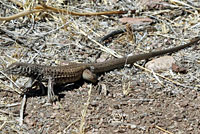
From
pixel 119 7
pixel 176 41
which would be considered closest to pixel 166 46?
pixel 176 41

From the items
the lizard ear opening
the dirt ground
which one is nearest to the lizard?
the lizard ear opening

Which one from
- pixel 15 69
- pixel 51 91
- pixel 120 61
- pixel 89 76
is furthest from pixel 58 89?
pixel 120 61

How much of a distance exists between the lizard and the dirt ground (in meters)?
0.11

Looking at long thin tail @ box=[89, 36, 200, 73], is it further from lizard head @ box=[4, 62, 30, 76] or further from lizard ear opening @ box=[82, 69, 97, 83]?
lizard head @ box=[4, 62, 30, 76]

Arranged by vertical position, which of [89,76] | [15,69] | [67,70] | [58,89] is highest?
[15,69]

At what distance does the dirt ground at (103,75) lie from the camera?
520cm

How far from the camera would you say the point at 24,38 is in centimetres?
688

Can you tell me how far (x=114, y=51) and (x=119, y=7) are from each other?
5.34 feet

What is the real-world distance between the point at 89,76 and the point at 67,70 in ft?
1.16

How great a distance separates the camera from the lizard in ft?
18.0

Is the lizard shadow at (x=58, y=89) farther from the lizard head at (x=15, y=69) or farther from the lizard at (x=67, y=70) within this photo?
the lizard head at (x=15, y=69)

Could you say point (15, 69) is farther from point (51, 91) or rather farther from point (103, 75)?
point (103, 75)

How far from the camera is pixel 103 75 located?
633cm

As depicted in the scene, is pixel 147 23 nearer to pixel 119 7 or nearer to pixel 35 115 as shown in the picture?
pixel 119 7
